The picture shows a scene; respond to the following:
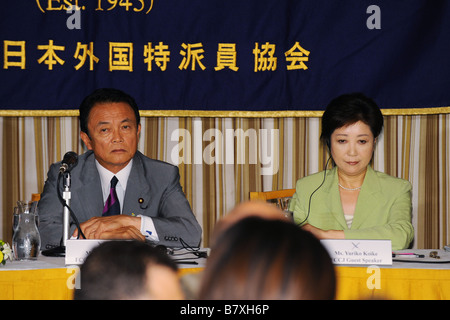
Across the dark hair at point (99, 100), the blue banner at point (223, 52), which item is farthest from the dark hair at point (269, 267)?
the blue banner at point (223, 52)

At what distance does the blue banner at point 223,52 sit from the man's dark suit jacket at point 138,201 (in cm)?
92

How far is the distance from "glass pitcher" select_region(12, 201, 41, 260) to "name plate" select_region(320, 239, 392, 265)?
99 centimetres

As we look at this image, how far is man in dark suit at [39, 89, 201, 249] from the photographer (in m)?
2.41

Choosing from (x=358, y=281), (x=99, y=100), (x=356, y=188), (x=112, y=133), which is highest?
(x=99, y=100)

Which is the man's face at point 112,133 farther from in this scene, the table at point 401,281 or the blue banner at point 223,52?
the table at point 401,281

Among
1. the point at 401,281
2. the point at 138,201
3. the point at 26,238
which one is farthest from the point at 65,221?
the point at 401,281

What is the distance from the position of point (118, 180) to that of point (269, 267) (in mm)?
2149

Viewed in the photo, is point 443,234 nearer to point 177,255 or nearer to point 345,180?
point 345,180

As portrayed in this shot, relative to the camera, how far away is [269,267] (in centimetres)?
47

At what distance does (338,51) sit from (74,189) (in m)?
1.78

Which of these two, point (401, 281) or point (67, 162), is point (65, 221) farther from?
point (401, 281)

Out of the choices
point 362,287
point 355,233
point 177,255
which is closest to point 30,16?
point 177,255

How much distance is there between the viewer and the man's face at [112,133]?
8.23ft

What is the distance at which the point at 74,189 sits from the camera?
2.48 metres
